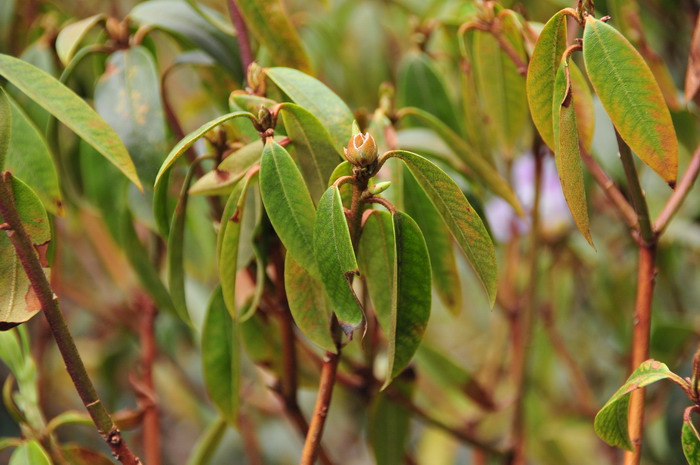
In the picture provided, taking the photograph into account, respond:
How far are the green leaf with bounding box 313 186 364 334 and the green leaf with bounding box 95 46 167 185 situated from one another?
0.21 m

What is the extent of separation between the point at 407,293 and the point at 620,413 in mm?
146

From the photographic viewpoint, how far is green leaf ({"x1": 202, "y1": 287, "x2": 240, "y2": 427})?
59cm

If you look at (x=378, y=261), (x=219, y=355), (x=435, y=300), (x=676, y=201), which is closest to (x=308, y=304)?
(x=378, y=261)

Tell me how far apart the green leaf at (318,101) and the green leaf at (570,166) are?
0.13m

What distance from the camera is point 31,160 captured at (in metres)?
0.51

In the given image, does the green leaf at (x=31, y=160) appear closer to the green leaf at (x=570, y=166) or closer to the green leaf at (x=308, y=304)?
the green leaf at (x=308, y=304)

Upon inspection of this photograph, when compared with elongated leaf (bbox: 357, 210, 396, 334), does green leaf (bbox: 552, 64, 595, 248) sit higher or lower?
higher

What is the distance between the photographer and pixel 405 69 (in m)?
0.76

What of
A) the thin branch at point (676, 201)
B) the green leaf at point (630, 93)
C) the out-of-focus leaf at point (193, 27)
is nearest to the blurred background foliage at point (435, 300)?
the out-of-focus leaf at point (193, 27)

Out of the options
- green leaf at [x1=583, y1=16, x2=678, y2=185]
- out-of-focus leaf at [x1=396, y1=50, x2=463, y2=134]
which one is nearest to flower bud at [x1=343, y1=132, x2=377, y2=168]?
green leaf at [x1=583, y1=16, x2=678, y2=185]

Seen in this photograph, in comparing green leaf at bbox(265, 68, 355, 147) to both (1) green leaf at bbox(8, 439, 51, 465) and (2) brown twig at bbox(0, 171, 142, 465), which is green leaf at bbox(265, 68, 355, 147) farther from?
(1) green leaf at bbox(8, 439, 51, 465)

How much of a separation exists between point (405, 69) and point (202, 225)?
1.00ft

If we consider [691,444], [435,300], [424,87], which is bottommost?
[435,300]

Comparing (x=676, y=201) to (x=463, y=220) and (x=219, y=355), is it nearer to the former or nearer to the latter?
(x=463, y=220)
